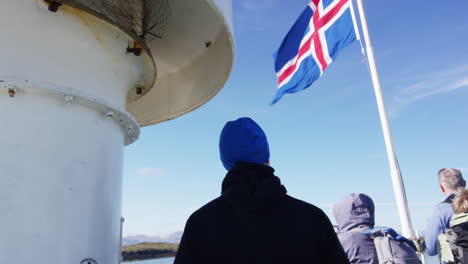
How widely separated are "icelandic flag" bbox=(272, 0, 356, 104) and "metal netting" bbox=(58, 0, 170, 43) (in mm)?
3048

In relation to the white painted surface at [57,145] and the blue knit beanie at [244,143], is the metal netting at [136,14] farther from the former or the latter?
the blue knit beanie at [244,143]

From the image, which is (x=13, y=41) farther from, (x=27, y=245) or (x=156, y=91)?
(x=156, y=91)

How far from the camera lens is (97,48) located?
2.76 m

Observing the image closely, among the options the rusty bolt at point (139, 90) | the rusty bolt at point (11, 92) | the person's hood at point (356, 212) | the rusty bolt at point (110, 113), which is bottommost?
the person's hood at point (356, 212)

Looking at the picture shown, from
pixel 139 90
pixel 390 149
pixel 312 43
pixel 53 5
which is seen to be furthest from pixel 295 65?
pixel 53 5

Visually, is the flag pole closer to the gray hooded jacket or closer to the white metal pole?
the white metal pole

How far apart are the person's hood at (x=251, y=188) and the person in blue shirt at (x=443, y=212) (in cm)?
256

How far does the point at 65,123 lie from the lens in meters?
2.37

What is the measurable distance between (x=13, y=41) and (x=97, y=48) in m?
0.55

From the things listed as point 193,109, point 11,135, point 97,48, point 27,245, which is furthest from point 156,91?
point 27,245

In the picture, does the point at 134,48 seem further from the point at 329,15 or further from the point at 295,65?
the point at 295,65

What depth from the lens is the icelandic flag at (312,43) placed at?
18.9 feet

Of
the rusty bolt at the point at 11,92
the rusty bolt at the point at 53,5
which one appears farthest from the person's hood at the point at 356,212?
the rusty bolt at the point at 53,5

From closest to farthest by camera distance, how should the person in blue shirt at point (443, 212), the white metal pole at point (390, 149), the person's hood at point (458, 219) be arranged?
the person's hood at point (458, 219), the person in blue shirt at point (443, 212), the white metal pole at point (390, 149)
